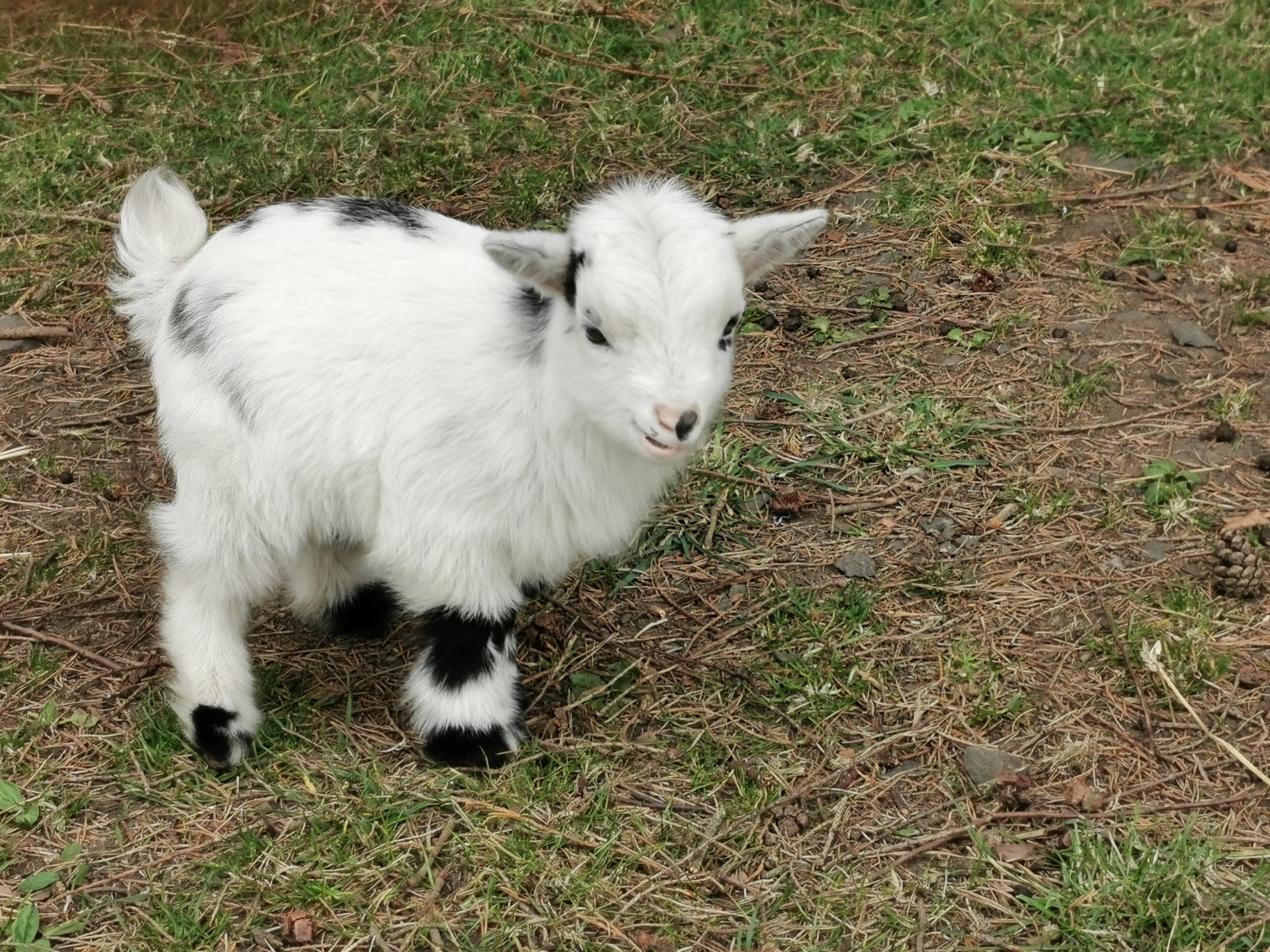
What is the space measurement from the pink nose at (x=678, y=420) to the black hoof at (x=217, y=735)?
163 cm

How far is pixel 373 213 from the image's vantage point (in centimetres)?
381

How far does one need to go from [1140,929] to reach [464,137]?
4.45 m

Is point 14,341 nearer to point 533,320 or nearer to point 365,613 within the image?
point 365,613

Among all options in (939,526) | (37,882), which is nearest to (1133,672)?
(939,526)

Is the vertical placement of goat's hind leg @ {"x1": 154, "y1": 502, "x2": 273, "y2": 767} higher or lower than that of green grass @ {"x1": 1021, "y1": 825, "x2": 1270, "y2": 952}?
higher

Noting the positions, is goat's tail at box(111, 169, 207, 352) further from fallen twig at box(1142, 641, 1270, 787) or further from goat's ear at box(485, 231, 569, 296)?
fallen twig at box(1142, 641, 1270, 787)

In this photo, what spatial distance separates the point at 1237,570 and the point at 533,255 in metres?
2.50

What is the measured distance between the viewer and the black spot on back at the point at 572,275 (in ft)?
10.9

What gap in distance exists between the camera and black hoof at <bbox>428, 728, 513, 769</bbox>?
3.79m

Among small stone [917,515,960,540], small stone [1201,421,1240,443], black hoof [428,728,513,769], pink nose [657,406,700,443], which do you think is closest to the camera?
pink nose [657,406,700,443]

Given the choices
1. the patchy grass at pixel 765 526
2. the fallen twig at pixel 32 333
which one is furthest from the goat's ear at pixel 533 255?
the fallen twig at pixel 32 333

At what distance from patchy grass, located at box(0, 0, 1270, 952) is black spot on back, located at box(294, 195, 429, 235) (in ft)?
4.59

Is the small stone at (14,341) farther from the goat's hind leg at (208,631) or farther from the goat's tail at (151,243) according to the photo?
the goat's hind leg at (208,631)

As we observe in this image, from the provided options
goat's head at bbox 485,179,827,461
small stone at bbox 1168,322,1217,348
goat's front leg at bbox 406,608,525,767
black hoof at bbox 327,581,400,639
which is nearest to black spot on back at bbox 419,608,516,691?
goat's front leg at bbox 406,608,525,767
